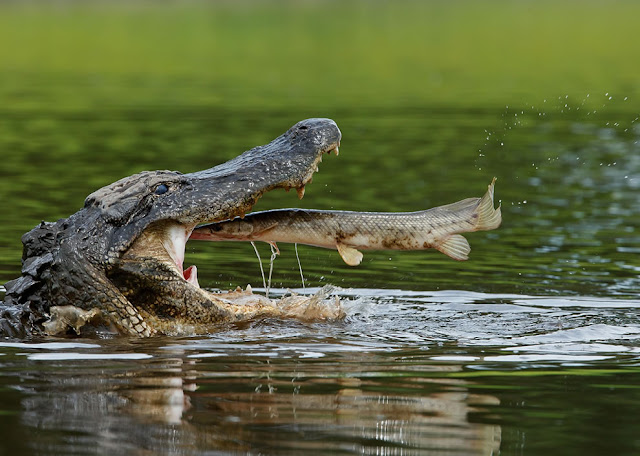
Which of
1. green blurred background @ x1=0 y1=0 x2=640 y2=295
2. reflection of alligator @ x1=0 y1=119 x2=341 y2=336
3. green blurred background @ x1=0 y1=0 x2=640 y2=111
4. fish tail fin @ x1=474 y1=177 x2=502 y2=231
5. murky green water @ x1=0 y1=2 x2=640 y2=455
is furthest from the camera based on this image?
green blurred background @ x1=0 y1=0 x2=640 y2=111

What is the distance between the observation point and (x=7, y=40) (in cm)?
4522

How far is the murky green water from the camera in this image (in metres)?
5.70

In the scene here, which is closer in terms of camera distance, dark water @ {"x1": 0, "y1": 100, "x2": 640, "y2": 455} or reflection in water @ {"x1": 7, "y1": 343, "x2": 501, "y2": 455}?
reflection in water @ {"x1": 7, "y1": 343, "x2": 501, "y2": 455}

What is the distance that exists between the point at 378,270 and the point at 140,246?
363 centimetres

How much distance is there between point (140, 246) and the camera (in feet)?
25.5

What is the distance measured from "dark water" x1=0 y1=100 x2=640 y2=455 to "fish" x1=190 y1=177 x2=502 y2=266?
0.59 meters

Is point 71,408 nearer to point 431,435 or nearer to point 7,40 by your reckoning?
point 431,435

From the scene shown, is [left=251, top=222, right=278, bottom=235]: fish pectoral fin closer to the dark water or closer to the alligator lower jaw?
the alligator lower jaw

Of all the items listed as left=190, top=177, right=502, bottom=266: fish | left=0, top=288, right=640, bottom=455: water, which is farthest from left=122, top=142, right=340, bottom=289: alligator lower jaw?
left=0, top=288, right=640, bottom=455: water

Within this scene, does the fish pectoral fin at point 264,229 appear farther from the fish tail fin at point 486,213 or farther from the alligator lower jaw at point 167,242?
the fish tail fin at point 486,213

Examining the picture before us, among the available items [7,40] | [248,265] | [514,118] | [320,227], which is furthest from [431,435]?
[7,40]

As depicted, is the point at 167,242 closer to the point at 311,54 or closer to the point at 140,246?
the point at 140,246

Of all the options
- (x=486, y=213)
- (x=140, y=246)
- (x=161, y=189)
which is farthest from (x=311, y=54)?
(x=140, y=246)

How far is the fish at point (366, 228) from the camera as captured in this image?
820 centimetres
